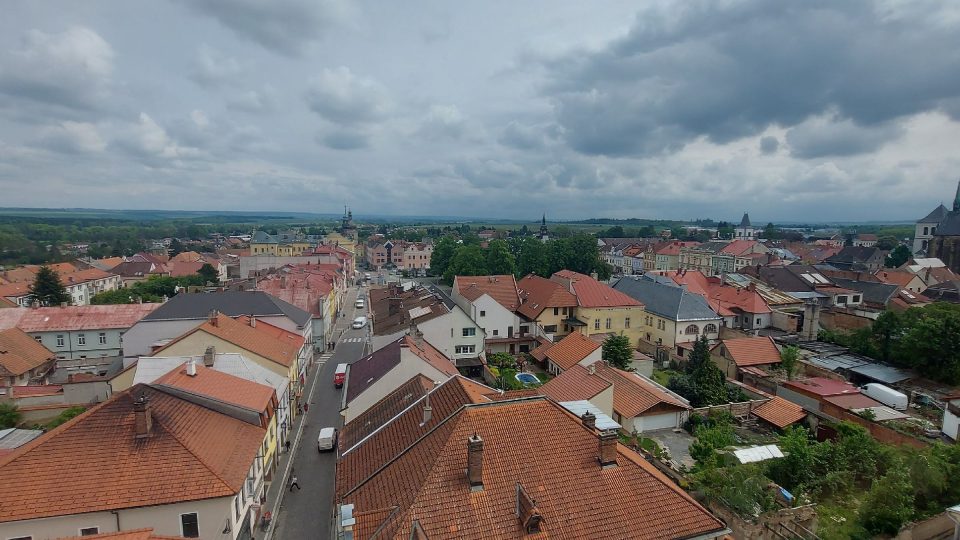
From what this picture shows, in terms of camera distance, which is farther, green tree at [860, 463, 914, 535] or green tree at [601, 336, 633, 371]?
green tree at [601, 336, 633, 371]

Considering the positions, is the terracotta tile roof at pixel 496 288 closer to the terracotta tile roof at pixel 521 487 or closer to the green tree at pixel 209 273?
the terracotta tile roof at pixel 521 487

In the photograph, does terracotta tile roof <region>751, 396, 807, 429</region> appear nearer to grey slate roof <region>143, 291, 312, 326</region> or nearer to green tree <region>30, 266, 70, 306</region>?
grey slate roof <region>143, 291, 312, 326</region>

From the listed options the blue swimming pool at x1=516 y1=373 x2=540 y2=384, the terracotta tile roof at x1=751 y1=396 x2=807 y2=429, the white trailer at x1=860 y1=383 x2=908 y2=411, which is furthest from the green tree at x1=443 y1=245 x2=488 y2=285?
the white trailer at x1=860 y1=383 x2=908 y2=411

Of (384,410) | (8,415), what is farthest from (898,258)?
(8,415)

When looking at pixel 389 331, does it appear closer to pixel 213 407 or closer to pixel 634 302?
pixel 213 407

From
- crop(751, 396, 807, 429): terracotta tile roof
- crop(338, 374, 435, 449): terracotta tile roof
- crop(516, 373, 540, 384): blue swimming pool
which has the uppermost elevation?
crop(338, 374, 435, 449): terracotta tile roof

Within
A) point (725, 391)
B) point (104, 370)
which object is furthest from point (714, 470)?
point (104, 370)
